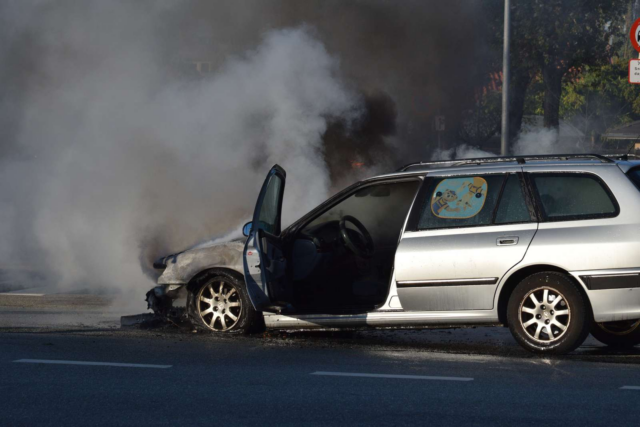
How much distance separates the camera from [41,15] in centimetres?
2072

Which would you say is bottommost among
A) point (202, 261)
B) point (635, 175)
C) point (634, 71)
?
point (202, 261)

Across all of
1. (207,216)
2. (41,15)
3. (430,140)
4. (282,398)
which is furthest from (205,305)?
(41,15)

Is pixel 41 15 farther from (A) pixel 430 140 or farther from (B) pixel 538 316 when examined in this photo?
(B) pixel 538 316

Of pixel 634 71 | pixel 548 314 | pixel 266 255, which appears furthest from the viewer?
pixel 634 71

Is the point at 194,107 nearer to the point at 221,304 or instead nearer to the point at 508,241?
the point at 221,304

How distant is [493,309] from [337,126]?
1097cm

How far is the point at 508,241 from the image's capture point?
280 inches

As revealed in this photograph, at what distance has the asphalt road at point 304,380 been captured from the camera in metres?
5.24

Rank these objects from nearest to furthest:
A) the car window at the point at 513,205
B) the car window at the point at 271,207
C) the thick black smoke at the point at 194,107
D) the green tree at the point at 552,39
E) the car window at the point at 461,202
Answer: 1. the car window at the point at 513,205
2. the car window at the point at 461,202
3. the car window at the point at 271,207
4. the thick black smoke at the point at 194,107
5. the green tree at the point at 552,39

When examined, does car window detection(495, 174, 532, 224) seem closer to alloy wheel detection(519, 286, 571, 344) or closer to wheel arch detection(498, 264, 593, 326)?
wheel arch detection(498, 264, 593, 326)

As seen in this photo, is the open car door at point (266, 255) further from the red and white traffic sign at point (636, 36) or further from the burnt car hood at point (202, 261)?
the red and white traffic sign at point (636, 36)

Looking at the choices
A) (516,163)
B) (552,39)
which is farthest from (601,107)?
(516,163)

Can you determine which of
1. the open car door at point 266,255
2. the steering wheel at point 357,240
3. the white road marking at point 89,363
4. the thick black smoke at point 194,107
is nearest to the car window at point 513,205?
the steering wheel at point 357,240

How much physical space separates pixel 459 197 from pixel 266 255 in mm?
1505
